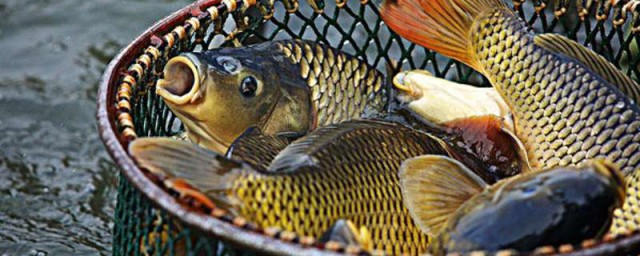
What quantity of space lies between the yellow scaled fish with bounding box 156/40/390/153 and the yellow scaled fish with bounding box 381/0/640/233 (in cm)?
21

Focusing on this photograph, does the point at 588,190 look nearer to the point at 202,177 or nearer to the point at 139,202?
the point at 202,177

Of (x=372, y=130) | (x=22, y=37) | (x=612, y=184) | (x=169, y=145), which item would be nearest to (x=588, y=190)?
(x=612, y=184)

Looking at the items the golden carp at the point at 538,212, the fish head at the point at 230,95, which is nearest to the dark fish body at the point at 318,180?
the golden carp at the point at 538,212

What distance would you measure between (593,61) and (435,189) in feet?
2.27

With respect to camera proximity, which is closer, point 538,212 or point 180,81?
point 538,212

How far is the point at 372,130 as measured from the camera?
2.21 metres

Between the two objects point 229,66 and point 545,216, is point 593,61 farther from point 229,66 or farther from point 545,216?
point 229,66

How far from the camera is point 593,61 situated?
2.40 meters

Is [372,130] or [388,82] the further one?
[388,82]

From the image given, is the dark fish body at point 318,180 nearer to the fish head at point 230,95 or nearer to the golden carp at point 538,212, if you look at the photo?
the golden carp at point 538,212

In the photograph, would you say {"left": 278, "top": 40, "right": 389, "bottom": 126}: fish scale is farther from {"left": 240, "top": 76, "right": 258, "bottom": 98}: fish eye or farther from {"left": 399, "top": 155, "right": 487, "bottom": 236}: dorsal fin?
{"left": 399, "top": 155, "right": 487, "bottom": 236}: dorsal fin

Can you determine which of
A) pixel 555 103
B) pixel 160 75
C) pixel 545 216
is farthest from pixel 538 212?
pixel 160 75

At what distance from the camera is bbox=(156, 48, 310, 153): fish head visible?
2.37 metres

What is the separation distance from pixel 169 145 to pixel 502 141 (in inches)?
43.7
